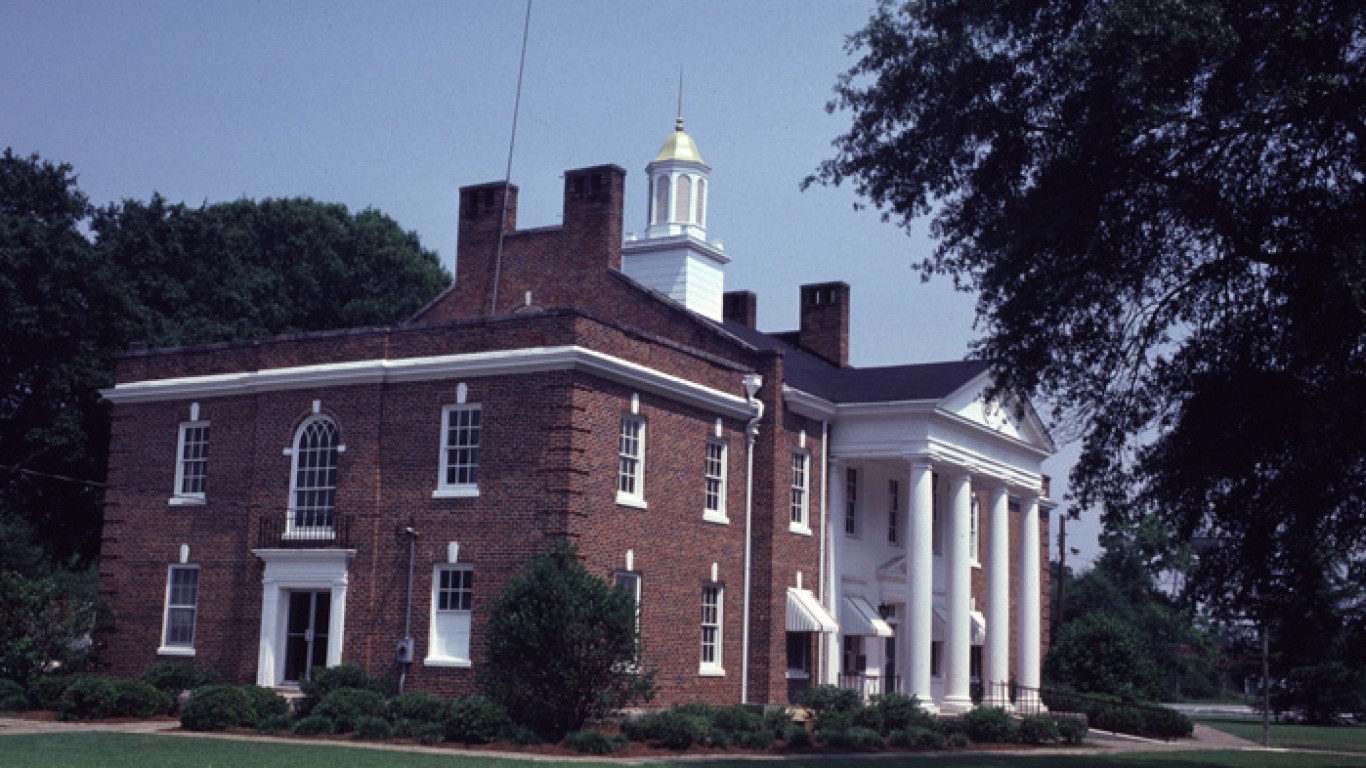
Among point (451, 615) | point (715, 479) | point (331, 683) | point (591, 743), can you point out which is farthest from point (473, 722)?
point (715, 479)

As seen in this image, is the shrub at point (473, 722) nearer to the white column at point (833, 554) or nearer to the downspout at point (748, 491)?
the downspout at point (748, 491)

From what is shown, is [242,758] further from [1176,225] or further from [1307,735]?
[1307,735]

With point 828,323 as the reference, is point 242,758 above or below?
below

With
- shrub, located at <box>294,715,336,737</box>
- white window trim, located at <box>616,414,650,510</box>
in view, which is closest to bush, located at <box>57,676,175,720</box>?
shrub, located at <box>294,715,336,737</box>

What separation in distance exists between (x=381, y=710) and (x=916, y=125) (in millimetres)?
14038

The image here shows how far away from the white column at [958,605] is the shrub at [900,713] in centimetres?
441

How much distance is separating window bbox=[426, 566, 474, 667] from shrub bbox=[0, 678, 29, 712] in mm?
8088

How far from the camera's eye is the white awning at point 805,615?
33875 mm

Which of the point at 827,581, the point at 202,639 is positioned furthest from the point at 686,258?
the point at 202,639

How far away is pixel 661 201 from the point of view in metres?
43.2

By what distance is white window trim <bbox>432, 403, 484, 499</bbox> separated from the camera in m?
28.6

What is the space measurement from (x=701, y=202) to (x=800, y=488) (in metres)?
11.2

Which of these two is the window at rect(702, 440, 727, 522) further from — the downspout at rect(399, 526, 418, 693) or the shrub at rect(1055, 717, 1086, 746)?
the shrub at rect(1055, 717, 1086, 746)

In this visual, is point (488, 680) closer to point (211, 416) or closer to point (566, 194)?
point (211, 416)
